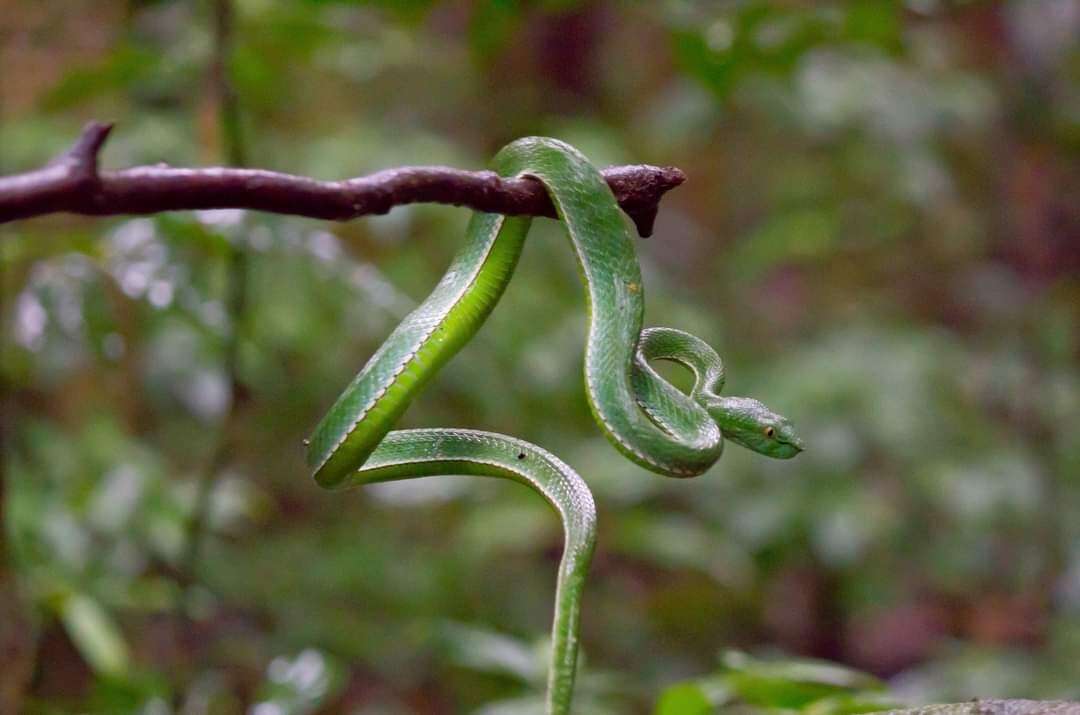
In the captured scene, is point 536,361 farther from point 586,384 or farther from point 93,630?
point 586,384

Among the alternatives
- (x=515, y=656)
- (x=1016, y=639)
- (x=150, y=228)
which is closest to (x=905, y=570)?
(x=1016, y=639)

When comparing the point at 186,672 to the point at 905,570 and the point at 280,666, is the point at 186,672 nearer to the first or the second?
the point at 280,666

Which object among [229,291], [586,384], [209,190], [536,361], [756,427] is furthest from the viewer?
[536,361]

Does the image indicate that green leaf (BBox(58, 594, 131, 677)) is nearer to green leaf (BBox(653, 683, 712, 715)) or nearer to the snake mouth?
green leaf (BBox(653, 683, 712, 715))

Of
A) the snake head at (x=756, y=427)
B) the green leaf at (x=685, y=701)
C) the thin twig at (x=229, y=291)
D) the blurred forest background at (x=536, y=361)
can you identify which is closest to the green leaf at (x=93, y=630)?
the blurred forest background at (x=536, y=361)

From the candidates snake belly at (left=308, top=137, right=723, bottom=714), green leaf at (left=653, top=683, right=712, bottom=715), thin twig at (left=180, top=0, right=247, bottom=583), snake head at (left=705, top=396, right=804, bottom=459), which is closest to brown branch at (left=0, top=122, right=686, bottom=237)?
snake belly at (left=308, top=137, right=723, bottom=714)

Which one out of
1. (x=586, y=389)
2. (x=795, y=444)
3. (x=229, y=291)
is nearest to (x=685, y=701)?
(x=795, y=444)

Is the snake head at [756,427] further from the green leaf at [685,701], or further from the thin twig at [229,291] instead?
the thin twig at [229,291]
